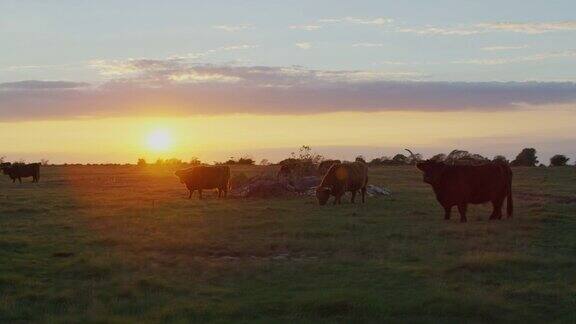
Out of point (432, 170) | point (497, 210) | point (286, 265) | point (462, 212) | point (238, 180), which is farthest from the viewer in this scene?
point (238, 180)

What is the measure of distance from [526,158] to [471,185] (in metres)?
53.1

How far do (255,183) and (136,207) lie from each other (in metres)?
7.65

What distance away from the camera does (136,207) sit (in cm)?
2789

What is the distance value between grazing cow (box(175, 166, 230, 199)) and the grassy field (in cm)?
841

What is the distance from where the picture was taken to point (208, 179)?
116 ft

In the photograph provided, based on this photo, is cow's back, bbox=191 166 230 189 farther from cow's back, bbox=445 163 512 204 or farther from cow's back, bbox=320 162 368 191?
cow's back, bbox=445 163 512 204

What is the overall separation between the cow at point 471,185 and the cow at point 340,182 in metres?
6.32

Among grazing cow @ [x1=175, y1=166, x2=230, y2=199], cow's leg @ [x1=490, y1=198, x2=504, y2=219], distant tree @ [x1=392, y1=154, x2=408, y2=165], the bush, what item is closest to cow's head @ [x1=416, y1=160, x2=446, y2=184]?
cow's leg @ [x1=490, y1=198, x2=504, y2=219]

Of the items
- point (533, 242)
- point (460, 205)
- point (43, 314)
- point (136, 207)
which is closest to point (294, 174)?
point (136, 207)

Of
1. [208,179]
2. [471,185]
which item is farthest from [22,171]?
[471,185]

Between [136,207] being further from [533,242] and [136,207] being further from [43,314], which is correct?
[43,314]

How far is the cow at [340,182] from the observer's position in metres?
29.9

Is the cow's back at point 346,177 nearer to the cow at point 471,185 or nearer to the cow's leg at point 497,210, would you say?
the cow at point 471,185

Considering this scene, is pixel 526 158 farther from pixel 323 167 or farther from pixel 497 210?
pixel 497 210
